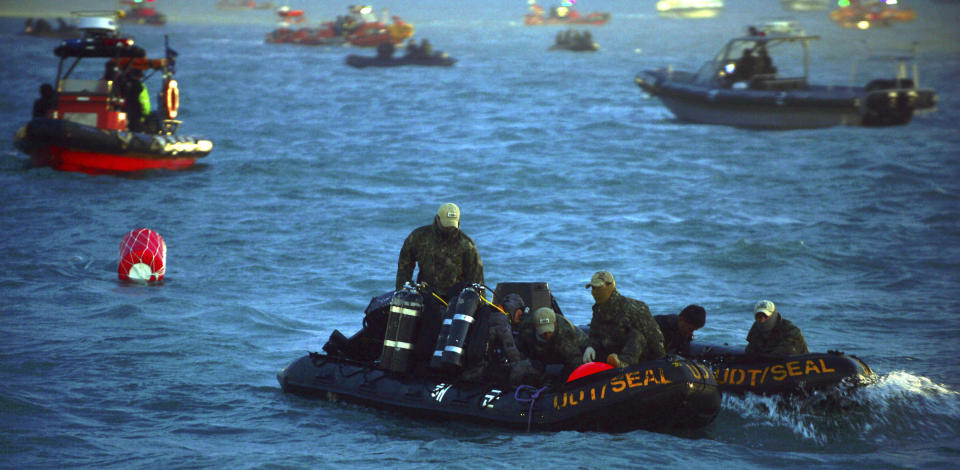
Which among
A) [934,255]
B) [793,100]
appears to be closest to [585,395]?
[934,255]

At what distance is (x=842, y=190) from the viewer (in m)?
23.9

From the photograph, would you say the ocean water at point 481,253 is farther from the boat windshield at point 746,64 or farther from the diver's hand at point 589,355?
the boat windshield at point 746,64

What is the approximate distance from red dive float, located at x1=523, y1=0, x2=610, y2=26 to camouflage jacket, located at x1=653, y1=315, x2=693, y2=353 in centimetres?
13493

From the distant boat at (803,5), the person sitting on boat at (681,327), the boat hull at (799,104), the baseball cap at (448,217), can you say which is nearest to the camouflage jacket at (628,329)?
the person sitting on boat at (681,327)

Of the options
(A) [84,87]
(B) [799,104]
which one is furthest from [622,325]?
(B) [799,104]

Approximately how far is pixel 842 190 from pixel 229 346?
1638 centimetres

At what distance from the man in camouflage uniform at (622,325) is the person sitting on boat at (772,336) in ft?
4.10

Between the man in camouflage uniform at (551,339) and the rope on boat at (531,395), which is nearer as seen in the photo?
the rope on boat at (531,395)

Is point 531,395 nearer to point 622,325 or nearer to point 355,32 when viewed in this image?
point 622,325

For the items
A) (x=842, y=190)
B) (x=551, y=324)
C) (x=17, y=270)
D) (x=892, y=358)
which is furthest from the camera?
(x=842, y=190)

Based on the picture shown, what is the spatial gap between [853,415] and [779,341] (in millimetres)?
899

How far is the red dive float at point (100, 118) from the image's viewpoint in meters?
21.4

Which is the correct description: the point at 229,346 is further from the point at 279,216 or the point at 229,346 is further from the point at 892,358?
the point at 279,216

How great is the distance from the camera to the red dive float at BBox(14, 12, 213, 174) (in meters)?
21.4
